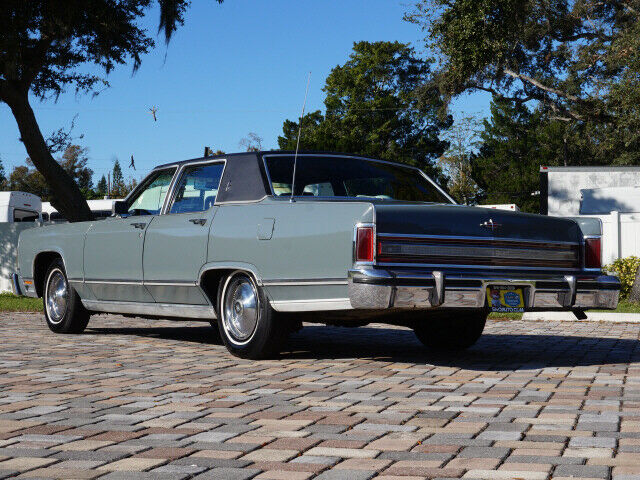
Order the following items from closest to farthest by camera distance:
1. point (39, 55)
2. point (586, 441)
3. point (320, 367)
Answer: point (586, 441) < point (320, 367) < point (39, 55)

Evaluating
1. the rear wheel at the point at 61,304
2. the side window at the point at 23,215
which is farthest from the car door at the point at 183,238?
the side window at the point at 23,215

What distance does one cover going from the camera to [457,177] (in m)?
67.8

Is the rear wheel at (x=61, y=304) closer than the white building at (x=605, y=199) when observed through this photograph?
Yes

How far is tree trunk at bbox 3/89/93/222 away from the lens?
19.5m

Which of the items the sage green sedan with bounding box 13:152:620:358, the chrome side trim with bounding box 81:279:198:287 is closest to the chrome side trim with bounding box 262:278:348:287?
the sage green sedan with bounding box 13:152:620:358

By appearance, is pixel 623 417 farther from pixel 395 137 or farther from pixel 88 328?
pixel 395 137

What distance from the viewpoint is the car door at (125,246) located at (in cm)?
852

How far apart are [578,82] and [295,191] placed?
29.5 meters

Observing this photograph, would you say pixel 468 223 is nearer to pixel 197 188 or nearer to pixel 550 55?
pixel 197 188

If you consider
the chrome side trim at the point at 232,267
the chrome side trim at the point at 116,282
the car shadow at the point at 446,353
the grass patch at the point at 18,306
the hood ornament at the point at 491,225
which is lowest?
the grass patch at the point at 18,306

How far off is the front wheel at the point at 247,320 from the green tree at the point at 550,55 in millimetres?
15557

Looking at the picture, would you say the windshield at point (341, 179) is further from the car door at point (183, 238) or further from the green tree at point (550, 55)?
the green tree at point (550, 55)

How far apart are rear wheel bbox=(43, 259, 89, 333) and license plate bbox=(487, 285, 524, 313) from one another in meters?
4.85

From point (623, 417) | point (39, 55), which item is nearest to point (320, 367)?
point (623, 417)
